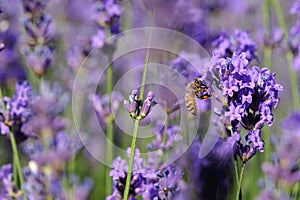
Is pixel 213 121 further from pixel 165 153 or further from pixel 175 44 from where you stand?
pixel 175 44

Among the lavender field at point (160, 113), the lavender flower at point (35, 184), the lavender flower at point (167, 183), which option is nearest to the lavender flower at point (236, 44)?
the lavender field at point (160, 113)

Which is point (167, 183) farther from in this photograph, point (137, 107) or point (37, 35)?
point (37, 35)

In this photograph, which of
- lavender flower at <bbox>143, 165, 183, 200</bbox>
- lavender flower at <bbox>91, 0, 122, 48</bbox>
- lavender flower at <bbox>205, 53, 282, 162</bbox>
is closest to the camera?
lavender flower at <bbox>205, 53, 282, 162</bbox>

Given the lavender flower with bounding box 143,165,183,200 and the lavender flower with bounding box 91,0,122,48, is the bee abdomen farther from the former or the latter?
the lavender flower with bounding box 91,0,122,48

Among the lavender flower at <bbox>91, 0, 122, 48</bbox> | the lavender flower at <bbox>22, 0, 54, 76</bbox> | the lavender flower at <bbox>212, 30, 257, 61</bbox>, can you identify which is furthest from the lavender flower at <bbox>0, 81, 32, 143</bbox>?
the lavender flower at <bbox>212, 30, 257, 61</bbox>

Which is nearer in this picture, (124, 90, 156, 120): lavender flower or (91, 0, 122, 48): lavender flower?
(124, 90, 156, 120): lavender flower

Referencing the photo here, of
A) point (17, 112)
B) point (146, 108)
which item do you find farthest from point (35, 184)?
point (146, 108)

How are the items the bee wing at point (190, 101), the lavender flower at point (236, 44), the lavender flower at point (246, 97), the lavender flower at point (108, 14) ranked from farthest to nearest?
the lavender flower at point (108, 14) → the lavender flower at point (236, 44) → the bee wing at point (190, 101) → the lavender flower at point (246, 97)

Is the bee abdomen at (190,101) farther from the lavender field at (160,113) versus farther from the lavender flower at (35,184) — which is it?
the lavender flower at (35,184)
